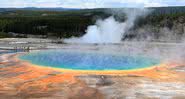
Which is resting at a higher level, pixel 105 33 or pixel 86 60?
pixel 105 33

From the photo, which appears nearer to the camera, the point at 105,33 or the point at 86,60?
the point at 86,60

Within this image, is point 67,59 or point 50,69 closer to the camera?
point 50,69

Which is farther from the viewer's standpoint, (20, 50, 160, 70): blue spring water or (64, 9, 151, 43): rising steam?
(64, 9, 151, 43): rising steam

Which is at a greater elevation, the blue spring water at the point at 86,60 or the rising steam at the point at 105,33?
the rising steam at the point at 105,33

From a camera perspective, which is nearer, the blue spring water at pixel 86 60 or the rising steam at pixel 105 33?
the blue spring water at pixel 86 60

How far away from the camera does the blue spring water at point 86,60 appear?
2553cm

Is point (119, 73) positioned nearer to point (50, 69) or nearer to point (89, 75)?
point (89, 75)

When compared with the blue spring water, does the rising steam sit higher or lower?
higher

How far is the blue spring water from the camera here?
83.8 ft

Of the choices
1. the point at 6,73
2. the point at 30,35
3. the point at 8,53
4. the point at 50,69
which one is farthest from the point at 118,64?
the point at 30,35

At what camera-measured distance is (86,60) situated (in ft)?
93.9

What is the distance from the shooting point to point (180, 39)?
142 ft

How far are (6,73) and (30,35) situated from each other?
31100 mm

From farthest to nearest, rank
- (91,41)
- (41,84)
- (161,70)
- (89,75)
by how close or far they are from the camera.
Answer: (91,41) → (161,70) → (89,75) → (41,84)
